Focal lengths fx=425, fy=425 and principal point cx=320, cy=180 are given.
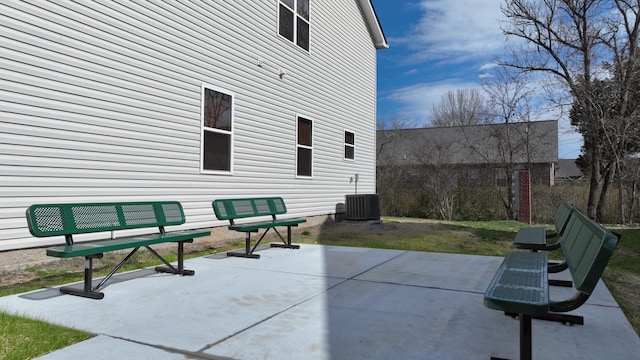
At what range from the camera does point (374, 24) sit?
50.5ft

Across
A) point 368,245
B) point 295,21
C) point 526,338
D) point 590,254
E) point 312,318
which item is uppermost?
point 295,21

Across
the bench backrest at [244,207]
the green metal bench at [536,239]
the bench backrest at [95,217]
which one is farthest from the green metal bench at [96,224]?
the green metal bench at [536,239]

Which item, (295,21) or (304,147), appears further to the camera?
(304,147)

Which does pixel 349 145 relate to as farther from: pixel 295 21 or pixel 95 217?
pixel 95 217

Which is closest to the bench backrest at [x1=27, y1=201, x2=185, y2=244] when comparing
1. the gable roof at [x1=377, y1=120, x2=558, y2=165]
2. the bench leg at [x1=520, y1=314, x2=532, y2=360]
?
the bench leg at [x1=520, y1=314, x2=532, y2=360]

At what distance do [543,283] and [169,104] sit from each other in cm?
620

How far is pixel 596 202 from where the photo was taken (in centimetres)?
1770

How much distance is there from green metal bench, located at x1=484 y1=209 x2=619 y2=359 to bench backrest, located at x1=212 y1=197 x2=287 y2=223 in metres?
4.34

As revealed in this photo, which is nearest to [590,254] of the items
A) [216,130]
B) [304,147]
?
[216,130]

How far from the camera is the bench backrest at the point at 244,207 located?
21.6 feet

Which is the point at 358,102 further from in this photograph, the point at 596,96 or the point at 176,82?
the point at 596,96

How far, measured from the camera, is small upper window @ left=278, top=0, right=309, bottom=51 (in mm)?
10586

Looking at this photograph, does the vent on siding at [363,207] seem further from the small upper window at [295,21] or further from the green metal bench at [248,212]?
the green metal bench at [248,212]

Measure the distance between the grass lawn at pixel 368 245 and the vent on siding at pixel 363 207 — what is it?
0.37m
